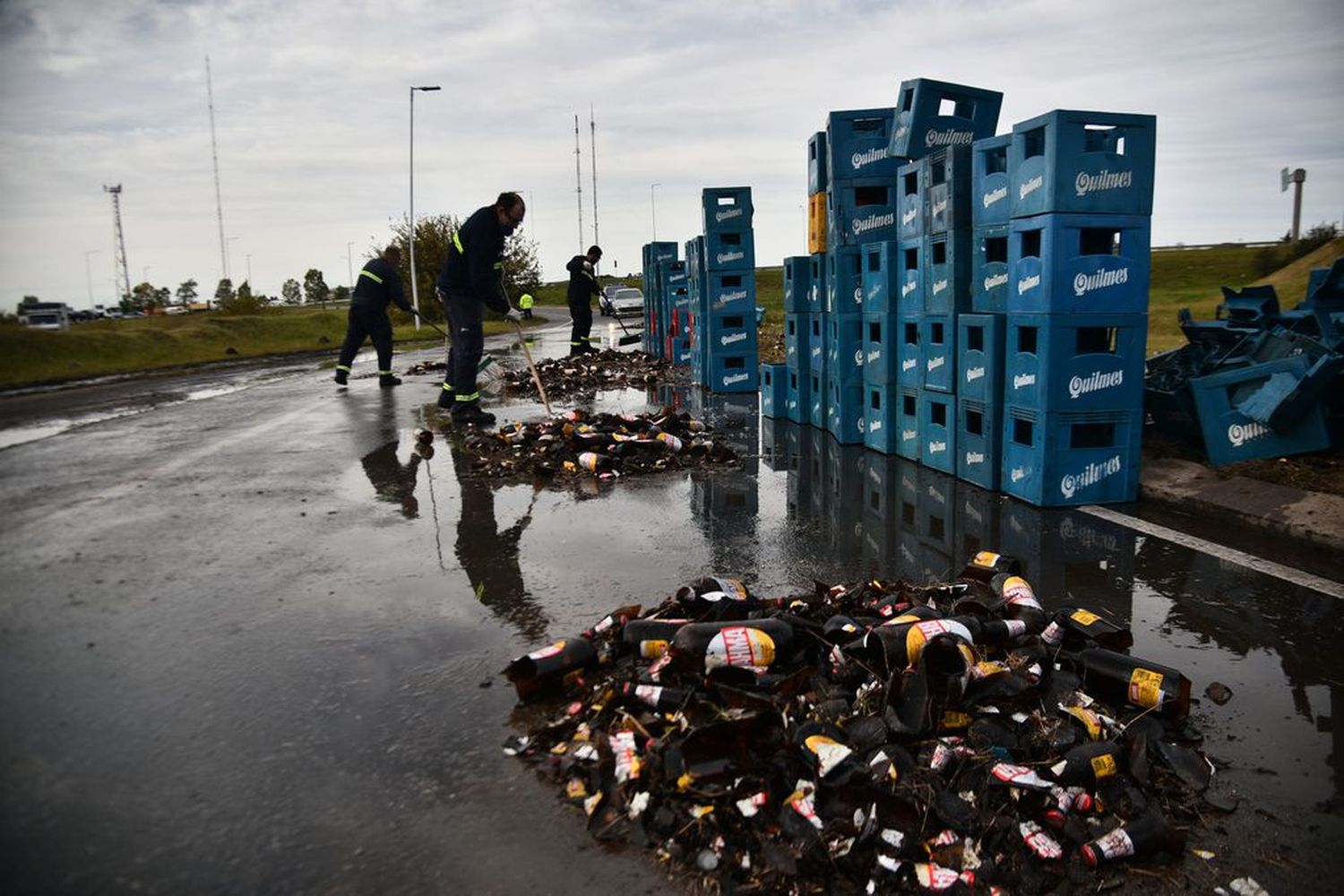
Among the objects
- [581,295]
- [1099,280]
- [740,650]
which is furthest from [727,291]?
[740,650]

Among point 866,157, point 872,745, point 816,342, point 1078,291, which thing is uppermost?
point 866,157

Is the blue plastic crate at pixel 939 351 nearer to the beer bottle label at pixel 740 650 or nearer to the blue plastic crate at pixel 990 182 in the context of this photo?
the blue plastic crate at pixel 990 182

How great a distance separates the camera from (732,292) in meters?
15.4

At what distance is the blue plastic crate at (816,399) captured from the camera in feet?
35.7

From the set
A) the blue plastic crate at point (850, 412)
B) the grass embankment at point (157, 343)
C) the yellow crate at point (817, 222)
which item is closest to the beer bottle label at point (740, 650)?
the blue plastic crate at point (850, 412)

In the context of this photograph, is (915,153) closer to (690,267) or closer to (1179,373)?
(1179,373)

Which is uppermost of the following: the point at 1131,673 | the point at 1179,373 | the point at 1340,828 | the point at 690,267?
the point at 690,267

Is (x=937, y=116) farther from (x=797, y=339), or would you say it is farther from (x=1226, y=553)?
(x=1226, y=553)

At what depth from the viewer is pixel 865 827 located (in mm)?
2771

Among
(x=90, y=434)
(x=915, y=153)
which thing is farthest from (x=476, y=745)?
(x=90, y=434)

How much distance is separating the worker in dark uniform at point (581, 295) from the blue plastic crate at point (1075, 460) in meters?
15.2

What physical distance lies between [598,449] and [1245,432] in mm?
5485

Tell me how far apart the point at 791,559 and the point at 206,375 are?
19.3 metres

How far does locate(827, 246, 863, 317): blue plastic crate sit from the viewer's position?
9914 mm
